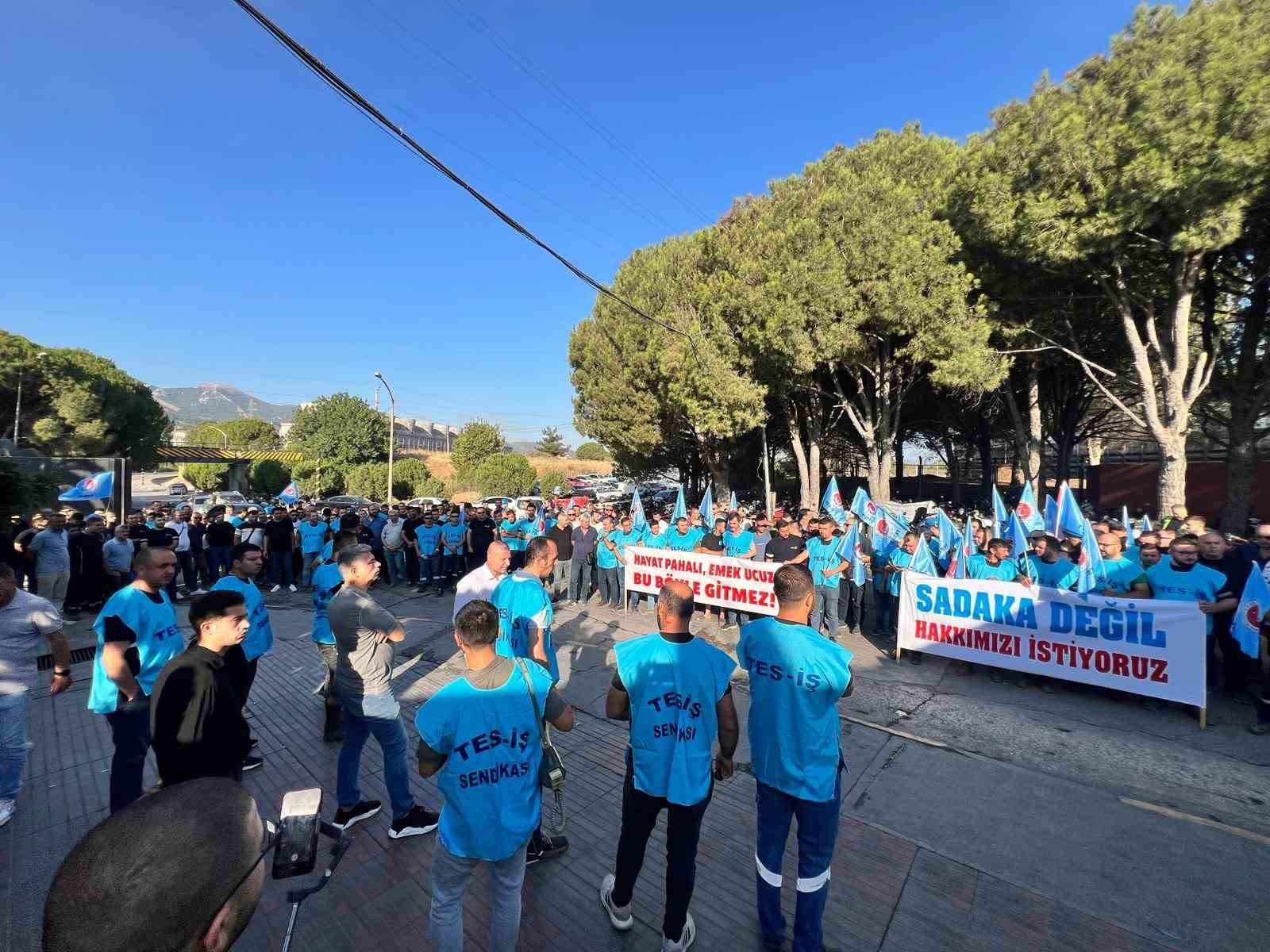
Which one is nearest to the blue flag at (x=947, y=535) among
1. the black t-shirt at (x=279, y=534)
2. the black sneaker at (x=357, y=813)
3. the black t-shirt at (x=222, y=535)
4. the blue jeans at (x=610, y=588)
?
the blue jeans at (x=610, y=588)

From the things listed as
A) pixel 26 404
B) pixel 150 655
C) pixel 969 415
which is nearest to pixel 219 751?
pixel 150 655

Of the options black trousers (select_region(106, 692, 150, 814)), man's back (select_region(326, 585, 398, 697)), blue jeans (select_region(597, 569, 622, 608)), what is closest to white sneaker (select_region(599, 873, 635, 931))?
man's back (select_region(326, 585, 398, 697))

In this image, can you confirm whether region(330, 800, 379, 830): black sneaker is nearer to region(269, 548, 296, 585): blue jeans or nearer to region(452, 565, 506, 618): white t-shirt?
region(452, 565, 506, 618): white t-shirt

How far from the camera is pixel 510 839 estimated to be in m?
2.35

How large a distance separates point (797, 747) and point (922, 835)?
1.98 m

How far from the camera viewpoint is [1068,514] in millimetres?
9977

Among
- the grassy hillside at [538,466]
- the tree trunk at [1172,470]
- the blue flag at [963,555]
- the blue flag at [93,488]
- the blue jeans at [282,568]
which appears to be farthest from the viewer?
the grassy hillside at [538,466]

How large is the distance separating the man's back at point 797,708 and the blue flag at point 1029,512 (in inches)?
371

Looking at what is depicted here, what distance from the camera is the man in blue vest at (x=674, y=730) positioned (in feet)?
8.79

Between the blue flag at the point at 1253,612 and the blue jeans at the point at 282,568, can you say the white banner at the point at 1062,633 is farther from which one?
the blue jeans at the point at 282,568

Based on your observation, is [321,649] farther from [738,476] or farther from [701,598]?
[738,476]

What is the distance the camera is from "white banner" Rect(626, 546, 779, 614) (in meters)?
8.82

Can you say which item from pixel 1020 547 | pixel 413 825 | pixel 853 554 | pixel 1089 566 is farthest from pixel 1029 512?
pixel 413 825

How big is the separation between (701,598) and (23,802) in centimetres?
778
